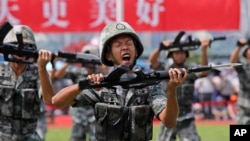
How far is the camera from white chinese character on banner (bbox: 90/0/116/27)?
12.5 meters

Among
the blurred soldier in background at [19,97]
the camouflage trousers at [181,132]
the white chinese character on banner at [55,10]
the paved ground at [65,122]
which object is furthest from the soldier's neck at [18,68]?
the paved ground at [65,122]

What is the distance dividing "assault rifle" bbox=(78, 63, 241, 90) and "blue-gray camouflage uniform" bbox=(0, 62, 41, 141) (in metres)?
2.27

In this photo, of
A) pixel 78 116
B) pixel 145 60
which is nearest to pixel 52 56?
pixel 78 116

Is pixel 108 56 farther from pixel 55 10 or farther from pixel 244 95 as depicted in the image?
pixel 55 10

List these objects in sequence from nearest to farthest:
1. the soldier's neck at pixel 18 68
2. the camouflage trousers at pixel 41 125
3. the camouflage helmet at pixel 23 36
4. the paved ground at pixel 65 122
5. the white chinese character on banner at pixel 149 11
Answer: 1. the camouflage helmet at pixel 23 36
2. the soldier's neck at pixel 18 68
3. the camouflage trousers at pixel 41 125
4. the white chinese character on banner at pixel 149 11
5. the paved ground at pixel 65 122

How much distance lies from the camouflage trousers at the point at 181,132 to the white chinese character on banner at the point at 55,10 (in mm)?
3264

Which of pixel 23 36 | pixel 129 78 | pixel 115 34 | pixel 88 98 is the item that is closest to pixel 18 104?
pixel 23 36

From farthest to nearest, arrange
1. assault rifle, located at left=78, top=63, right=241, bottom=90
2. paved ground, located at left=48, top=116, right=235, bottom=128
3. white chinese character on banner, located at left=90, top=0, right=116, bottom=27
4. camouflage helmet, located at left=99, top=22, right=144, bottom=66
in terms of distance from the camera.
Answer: paved ground, located at left=48, top=116, right=235, bottom=128 → white chinese character on banner, located at left=90, top=0, right=116, bottom=27 → camouflage helmet, located at left=99, top=22, right=144, bottom=66 → assault rifle, located at left=78, top=63, right=241, bottom=90

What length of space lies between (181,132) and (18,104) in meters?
3.12

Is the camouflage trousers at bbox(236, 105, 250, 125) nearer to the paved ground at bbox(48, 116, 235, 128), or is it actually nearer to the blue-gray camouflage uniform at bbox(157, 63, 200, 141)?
the blue-gray camouflage uniform at bbox(157, 63, 200, 141)

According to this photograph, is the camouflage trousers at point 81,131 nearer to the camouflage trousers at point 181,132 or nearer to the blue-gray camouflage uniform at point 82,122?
the blue-gray camouflage uniform at point 82,122

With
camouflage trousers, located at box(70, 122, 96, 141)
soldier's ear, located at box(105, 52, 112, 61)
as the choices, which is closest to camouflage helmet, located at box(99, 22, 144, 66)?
soldier's ear, located at box(105, 52, 112, 61)

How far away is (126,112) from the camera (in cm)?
551

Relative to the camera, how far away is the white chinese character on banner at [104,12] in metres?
12.5
